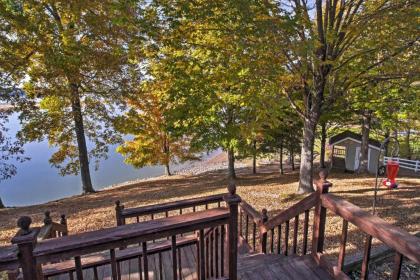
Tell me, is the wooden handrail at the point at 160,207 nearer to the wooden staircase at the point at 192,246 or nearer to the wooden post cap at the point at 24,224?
the wooden staircase at the point at 192,246

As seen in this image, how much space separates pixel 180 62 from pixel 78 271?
19.0 feet

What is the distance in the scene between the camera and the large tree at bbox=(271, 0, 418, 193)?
623 centimetres

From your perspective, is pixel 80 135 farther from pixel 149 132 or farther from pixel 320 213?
pixel 320 213

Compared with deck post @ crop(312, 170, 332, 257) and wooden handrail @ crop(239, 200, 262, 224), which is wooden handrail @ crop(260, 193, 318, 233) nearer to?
deck post @ crop(312, 170, 332, 257)

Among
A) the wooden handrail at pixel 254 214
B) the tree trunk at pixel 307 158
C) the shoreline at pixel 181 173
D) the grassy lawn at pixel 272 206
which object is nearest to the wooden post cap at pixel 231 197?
the wooden handrail at pixel 254 214

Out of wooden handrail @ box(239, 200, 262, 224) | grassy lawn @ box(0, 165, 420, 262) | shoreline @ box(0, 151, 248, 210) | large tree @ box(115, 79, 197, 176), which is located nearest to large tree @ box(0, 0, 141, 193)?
large tree @ box(115, 79, 197, 176)

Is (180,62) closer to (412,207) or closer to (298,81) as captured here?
(298,81)

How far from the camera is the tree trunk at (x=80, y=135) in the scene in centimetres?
1152

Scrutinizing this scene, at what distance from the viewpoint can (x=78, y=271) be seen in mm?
2172

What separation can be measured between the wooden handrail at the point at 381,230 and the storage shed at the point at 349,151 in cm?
1790

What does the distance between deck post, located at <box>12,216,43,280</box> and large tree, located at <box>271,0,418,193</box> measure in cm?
535

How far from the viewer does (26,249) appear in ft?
6.21

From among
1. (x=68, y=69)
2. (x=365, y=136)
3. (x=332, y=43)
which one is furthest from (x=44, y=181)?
(x=332, y=43)

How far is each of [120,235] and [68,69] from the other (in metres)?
9.28
